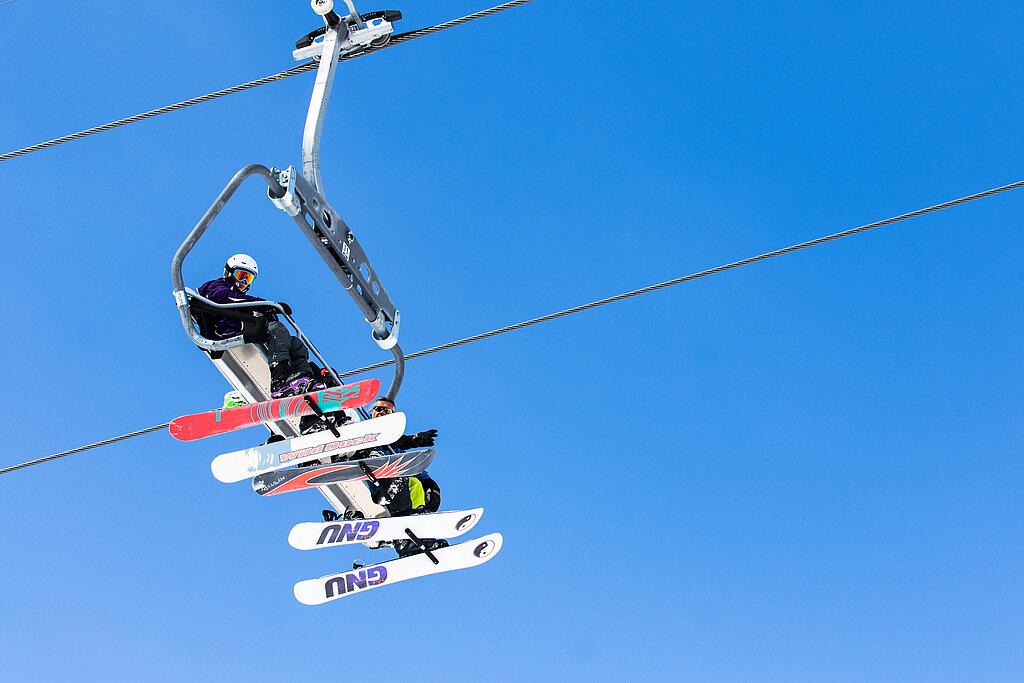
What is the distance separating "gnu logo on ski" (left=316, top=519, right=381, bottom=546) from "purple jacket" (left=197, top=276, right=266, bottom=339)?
1804 mm

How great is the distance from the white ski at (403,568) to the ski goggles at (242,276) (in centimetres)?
262

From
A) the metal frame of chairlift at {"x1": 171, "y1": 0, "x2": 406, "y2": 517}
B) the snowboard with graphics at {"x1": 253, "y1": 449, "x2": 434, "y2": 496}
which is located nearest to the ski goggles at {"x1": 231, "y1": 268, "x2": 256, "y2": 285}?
the metal frame of chairlift at {"x1": 171, "y1": 0, "x2": 406, "y2": 517}

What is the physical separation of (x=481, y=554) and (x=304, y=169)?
12.9 ft

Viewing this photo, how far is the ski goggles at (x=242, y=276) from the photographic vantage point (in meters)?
9.41

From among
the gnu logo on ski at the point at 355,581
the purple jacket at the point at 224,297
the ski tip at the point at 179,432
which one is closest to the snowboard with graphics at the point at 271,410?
the ski tip at the point at 179,432

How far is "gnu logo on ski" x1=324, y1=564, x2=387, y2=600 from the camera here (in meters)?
9.28

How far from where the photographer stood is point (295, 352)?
8.80 m

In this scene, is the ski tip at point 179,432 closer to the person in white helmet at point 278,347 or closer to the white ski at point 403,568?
the person in white helmet at point 278,347

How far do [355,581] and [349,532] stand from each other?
566 millimetres

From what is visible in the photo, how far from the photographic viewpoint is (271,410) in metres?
8.52

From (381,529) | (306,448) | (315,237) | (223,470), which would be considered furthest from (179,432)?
(315,237)

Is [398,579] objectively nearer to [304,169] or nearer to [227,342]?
[227,342]

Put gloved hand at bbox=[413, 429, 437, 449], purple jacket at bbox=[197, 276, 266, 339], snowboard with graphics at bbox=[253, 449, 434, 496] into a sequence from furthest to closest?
1. gloved hand at bbox=[413, 429, 437, 449]
2. snowboard with graphics at bbox=[253, 449, 434, 496]
3. purple jacket at bbox=[197, 276, 266, 339]

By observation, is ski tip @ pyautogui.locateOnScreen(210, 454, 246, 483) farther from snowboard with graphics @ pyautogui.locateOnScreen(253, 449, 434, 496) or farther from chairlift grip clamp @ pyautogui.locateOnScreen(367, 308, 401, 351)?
chairlift grip clamp @ pyautogui.locateOnScreen(367, 308, 401, 351)
